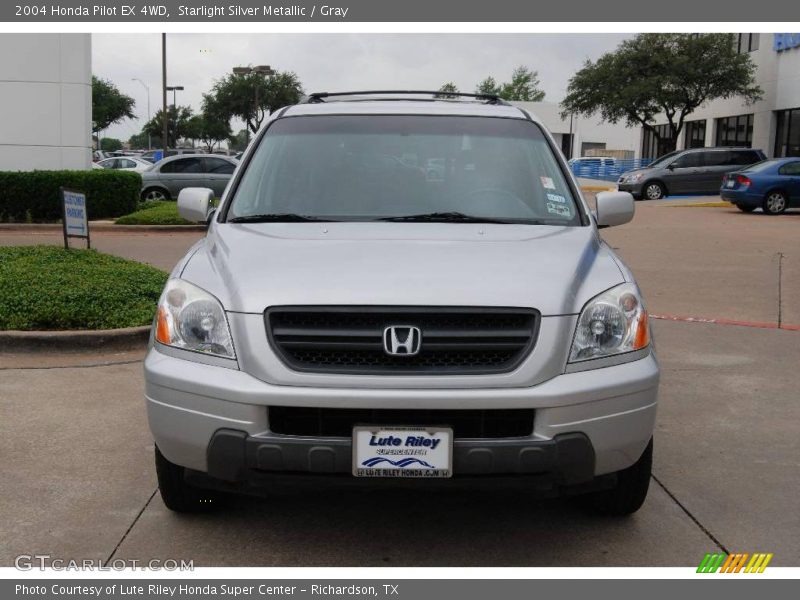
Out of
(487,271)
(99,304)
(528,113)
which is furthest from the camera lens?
(99,304)

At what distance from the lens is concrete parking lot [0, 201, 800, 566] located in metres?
3.77

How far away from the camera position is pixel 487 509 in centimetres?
423

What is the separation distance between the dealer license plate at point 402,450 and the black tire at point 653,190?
28.5m

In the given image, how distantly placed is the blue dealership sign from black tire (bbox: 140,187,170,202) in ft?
82.0

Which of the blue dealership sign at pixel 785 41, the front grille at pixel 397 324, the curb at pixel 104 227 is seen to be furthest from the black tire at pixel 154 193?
the blue dealership sign at pixel 785 41

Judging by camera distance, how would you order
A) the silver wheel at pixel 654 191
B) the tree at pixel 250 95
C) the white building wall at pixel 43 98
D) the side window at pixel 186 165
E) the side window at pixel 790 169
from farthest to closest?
the tree at pixel 250 95 < the silver wheel at pixel 654 191 < the side window at pixel 790 169 < the side window at pixel 186 165 < the white building wall at pixel 43 98

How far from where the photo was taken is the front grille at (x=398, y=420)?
3365 mm

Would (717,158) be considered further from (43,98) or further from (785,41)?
(43,98)

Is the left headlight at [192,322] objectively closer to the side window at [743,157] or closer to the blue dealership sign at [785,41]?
the side window at [743,157]

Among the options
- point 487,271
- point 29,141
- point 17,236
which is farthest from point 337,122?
point 29,141

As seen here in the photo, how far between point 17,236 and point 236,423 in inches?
544

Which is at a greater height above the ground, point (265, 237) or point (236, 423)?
point (265, 237)
